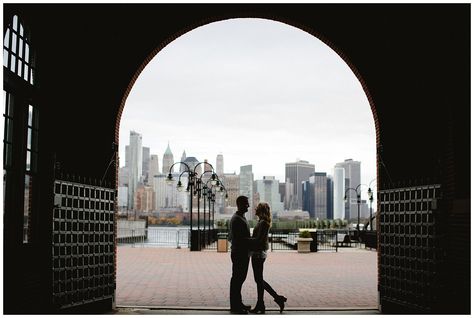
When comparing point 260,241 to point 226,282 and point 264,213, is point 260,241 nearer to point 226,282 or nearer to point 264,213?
point 264,213

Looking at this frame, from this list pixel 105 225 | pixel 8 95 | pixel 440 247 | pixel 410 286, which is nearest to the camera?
pixel 8 95

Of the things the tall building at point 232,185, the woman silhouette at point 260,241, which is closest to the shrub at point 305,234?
the woman silhouette at point 260,241

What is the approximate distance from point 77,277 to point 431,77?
639 centimetres

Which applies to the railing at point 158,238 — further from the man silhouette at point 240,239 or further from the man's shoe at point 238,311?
the man silhouette at point 240,239

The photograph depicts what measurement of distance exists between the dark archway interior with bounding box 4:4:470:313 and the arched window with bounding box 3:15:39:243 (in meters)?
0.06

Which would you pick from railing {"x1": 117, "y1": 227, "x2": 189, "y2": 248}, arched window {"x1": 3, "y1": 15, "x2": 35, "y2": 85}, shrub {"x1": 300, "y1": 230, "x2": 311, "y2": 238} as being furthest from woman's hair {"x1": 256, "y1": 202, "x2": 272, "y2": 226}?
railing {"x1": 117, "y1": 227, "x2": 189, "y2": 248}

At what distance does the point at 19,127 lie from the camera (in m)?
8.45

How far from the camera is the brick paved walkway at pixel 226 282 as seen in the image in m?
11.6

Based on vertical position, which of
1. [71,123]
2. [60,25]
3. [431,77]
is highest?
[60,25]

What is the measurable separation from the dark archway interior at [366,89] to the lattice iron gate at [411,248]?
0.11 ft

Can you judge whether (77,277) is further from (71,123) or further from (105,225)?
(71,123)

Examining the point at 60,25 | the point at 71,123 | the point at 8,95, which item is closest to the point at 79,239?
the point at 71,123

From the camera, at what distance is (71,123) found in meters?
9.91

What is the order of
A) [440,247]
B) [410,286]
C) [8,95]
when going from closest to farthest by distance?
[8,95], [440,247], [410,286]
